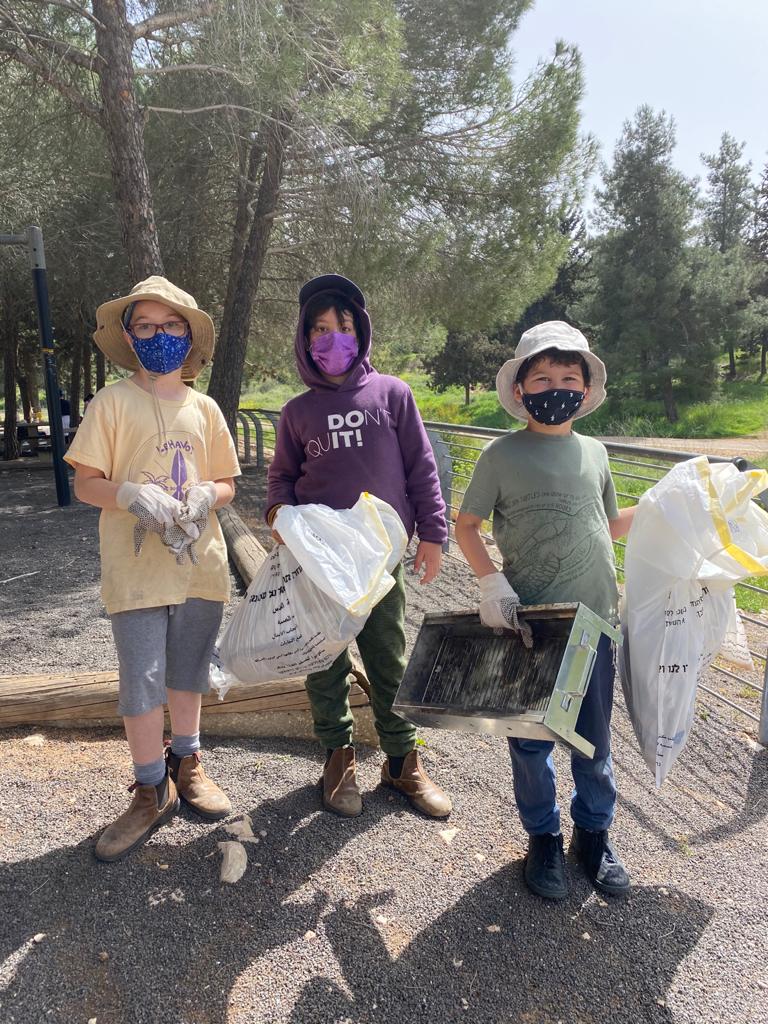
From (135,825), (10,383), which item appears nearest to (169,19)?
(135,825)

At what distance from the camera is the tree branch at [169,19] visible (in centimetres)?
626

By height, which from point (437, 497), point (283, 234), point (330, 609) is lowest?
point (330, 609)

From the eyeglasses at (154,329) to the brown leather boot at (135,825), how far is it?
140cm

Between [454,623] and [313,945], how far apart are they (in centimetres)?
96

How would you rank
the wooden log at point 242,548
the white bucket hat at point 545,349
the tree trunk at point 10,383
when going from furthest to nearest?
the tree trunk at point 10,383 < the wooden log at point 242,548 < the white bucket hat at point 545,349

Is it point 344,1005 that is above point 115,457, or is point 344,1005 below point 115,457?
below

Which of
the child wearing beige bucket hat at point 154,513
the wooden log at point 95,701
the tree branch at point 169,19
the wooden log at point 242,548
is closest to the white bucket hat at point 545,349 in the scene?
the child wearing beige bucket hat at point 154,513

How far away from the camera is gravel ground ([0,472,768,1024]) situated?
1.71m

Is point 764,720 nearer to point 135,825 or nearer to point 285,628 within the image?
point 285,628

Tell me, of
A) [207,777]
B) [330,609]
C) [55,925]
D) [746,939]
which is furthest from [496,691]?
[55,925]

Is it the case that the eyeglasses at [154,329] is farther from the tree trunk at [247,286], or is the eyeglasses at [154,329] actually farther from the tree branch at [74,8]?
the tree trunk at [247,286]

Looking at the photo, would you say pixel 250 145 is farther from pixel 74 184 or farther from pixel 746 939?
pixel 746 939

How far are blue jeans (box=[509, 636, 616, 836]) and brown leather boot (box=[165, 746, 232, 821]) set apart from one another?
3.25 feet

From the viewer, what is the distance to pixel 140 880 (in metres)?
2.06
